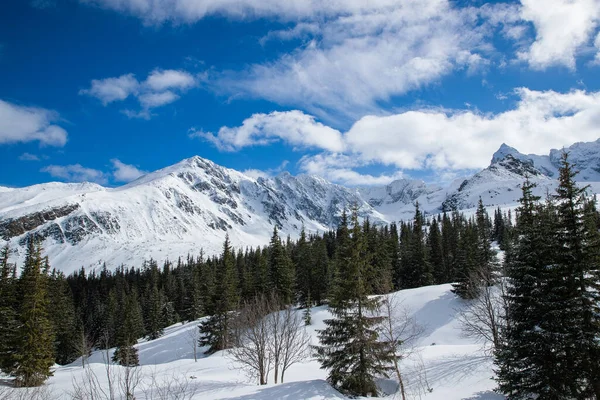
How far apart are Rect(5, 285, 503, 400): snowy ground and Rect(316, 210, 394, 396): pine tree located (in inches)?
49.3

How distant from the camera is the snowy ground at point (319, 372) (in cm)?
1850

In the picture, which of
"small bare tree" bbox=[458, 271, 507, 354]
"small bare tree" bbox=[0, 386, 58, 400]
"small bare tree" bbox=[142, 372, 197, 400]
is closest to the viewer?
"small bare tree" bbox=[142, 372, 197, 400]

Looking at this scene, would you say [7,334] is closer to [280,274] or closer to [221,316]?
[221,316]

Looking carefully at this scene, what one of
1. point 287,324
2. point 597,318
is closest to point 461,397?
point 597,318

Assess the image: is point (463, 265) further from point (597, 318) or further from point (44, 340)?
point (44, 340)

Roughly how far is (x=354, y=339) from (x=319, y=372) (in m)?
13.4

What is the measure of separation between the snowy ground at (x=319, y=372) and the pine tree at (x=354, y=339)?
4.11 feet

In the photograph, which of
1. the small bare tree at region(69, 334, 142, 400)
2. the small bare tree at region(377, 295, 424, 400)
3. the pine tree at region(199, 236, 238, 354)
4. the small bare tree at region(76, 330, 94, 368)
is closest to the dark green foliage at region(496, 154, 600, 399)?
the small bare tree at region(377, 295, 424, 400)

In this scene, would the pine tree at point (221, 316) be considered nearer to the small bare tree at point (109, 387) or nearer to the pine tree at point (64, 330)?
the small bare tree at point (109, 387)

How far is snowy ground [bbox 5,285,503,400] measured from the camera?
18.5 meters

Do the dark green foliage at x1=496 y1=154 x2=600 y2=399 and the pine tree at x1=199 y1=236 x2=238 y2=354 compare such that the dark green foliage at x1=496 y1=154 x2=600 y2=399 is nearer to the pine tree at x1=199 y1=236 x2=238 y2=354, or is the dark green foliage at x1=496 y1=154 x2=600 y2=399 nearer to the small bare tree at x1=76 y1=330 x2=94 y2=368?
the small bare tree at x1=76 y1=330 x2=94 y2=368

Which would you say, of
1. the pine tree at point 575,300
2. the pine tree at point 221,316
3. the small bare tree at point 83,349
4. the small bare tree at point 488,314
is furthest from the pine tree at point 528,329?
the pine tree at point 221,316

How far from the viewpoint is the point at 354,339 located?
62.7 ft

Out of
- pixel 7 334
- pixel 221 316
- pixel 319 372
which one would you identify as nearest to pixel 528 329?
pixel 319 372
